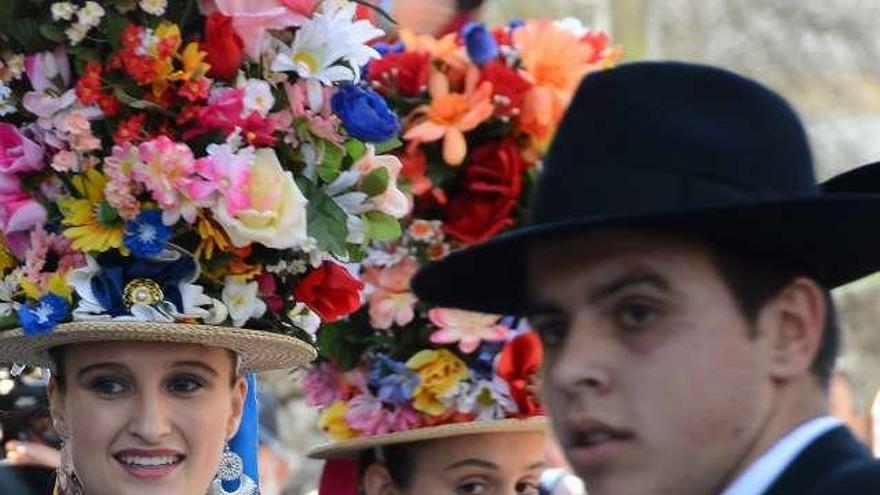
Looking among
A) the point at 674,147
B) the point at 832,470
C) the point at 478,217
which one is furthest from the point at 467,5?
the point at 832,470

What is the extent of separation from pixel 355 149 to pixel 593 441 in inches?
91.0

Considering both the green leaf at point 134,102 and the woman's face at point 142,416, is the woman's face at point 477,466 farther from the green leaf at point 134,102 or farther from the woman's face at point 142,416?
the green leaf at point 134,102

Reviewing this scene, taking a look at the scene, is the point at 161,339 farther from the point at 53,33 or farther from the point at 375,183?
the point at 53,33

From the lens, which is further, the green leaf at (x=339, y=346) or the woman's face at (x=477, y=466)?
the green leaf at (x=339, y=346)

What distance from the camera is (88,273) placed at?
15.9 ft

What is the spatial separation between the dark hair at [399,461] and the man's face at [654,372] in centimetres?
290

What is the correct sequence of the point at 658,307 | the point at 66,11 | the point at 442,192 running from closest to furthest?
1. the point at 658,307
2. the point at 66,11
3. the point at 442,192

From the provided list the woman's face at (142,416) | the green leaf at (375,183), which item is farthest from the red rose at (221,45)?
the woman's face at (142,416)

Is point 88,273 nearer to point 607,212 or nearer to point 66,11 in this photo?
point 66,11

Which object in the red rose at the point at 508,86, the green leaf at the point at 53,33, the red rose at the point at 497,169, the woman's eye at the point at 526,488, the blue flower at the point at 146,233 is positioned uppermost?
the red rose at the point at 508,86

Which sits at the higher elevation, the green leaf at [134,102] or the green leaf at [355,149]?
the green leaf at [355,149]

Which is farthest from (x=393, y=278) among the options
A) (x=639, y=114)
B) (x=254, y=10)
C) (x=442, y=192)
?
(x=639, y=114)

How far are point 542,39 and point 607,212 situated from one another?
9.43 feet

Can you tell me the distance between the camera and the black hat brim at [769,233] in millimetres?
2791
